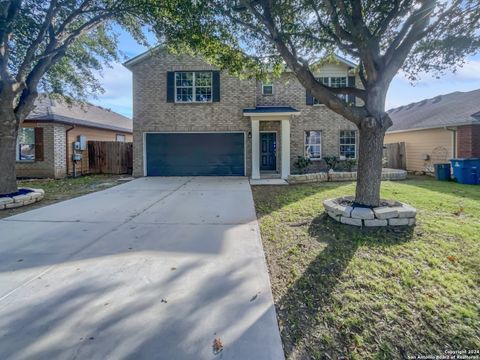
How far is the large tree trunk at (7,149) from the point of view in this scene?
805 cm

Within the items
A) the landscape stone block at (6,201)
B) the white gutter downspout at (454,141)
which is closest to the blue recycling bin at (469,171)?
the white gutter downspout at (454,141)

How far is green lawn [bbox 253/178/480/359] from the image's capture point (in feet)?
7.90

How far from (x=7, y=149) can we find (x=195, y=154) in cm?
794

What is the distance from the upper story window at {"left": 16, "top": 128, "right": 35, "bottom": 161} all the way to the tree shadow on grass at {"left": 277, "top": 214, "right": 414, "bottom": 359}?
1509cm

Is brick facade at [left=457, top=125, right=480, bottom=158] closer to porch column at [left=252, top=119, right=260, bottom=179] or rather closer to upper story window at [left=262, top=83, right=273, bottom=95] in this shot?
upper story window at [left=262, top=83, right=273, bottom=95]

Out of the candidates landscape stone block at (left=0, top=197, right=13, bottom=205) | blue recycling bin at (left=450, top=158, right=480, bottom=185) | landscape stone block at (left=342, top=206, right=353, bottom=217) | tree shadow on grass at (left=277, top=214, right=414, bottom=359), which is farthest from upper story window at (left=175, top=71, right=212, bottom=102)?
blue recycling bin at (left=450, top=158, right=480, bottom=185)

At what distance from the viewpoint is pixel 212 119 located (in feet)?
47.1

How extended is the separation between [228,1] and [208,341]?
7410 millimetres

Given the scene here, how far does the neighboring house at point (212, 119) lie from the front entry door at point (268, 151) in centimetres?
106

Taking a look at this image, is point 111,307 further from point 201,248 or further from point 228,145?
point 228,145

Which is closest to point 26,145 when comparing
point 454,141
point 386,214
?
point 386,214

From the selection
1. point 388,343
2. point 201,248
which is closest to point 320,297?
point 388,343

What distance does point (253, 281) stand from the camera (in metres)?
3.39

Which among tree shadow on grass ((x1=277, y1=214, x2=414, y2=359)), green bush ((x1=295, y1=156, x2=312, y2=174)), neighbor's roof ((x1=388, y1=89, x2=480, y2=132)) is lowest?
tree shadow on grass ((x1=277, y1=214, x2=414, y2=359))
